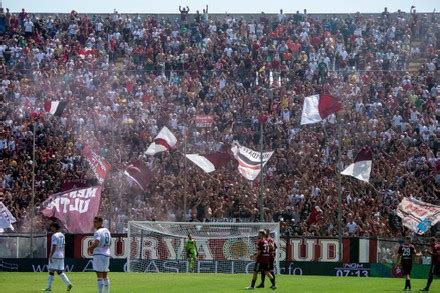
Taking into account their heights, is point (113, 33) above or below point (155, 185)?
above

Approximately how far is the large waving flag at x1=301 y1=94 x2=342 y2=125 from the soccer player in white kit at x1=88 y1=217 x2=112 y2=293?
20839 mm

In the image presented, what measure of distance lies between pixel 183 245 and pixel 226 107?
13405mm

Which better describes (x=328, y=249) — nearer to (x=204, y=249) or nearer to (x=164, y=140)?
(x=204, y=249)

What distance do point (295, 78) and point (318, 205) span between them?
13.5m

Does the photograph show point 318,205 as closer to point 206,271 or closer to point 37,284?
point 206,271

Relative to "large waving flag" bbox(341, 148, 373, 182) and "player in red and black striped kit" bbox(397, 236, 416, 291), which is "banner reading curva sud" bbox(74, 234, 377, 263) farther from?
"player in red and black striped kit" bbox(397, 236, 416, 291)

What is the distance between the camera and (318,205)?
51938 mm

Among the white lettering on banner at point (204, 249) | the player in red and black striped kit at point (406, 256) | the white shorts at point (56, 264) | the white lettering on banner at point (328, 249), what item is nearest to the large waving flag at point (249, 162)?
the white lettering on banner at point (204, 249)

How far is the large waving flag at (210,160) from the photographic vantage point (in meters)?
50.8

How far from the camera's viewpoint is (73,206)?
48031 millimetres

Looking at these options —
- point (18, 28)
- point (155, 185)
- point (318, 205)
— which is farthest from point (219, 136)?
point (18, 28)

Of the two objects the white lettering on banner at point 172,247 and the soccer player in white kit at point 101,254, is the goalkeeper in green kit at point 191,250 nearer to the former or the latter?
the white lettering on banner at point 172,247

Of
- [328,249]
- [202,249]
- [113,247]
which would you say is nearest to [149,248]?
[113,247]

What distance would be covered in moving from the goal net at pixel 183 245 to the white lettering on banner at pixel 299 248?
5.46 ft
